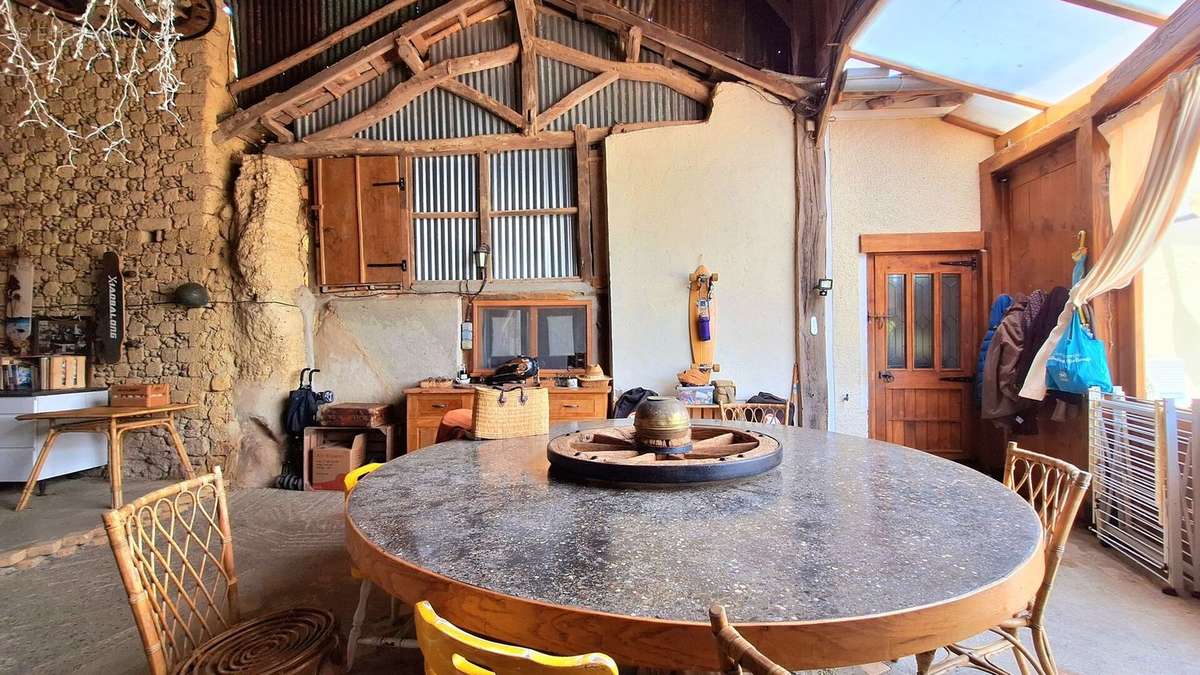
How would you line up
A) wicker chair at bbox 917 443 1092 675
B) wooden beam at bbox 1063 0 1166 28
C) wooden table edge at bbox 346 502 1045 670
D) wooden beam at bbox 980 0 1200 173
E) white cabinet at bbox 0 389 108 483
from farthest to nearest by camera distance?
white cabinet at bbox 0 389 108 483 < wooden beam at bbox 1063 0 1166 28 < wooden beam at bbox 980 0 1200 173 < wicker chair at bbox 917 443 1092 675 < wooden table edge at bbox 346 502 1045 670

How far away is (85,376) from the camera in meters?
4.92

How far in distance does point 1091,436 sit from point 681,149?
3796 mm

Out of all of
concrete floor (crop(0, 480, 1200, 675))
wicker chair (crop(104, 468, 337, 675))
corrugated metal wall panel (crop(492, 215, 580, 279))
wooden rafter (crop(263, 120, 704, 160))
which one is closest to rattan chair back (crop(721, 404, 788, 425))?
concrete floor (crop(0, 480, 1200, 675))

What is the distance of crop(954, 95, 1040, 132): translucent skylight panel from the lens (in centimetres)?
A: 428

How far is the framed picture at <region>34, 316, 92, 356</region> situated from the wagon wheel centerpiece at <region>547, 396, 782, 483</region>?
5.65 meters

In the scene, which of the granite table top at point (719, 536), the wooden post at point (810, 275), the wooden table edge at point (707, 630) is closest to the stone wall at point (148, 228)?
the granite table top at point (719, 536)

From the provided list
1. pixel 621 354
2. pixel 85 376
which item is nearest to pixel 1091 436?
pixel 621 354

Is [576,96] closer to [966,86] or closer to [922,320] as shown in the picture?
[966,86]

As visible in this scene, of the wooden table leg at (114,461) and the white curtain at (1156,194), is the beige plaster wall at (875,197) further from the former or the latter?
the wooden table leg at (114,461)

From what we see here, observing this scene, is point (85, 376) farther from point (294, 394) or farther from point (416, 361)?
point (416, 361)

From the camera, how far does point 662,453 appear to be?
1792 millimetres

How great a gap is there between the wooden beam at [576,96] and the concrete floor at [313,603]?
412 centimetres

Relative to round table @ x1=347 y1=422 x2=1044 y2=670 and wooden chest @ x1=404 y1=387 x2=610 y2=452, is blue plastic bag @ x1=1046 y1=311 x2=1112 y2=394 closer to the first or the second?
round table @ x1=347 y1=422 x2=1044 y2=670

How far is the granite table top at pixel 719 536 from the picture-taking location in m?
0.94
